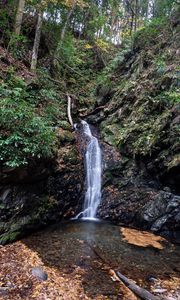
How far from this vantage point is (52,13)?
16.3 m

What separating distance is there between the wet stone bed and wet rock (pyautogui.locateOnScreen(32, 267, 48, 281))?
4 centimetres

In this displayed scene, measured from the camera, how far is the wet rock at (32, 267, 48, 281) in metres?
5.25

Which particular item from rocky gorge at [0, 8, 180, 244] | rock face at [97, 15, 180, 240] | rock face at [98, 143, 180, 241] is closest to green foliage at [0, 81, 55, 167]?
rocky gorge at [0, 8, 180, 244]

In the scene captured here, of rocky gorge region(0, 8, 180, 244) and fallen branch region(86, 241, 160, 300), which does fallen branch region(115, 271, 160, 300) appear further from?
rocky gorge region(0, 8, 180, 244)

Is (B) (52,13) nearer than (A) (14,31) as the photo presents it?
No

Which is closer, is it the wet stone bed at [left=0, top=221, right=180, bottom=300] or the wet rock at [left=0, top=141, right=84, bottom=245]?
the wet stone bed at [left=0, top=221, right=180, bottom=300]

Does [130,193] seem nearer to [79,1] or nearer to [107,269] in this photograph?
[107,269]

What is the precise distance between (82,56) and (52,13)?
14.4ft

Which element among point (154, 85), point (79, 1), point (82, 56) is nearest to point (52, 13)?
point (79, 1)

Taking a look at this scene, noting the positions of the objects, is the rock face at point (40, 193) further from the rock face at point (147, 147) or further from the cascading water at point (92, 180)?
the rock face at point (147, 147)

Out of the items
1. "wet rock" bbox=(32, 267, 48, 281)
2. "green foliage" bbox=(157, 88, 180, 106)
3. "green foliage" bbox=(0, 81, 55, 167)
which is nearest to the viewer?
"wet rock" bbox=(32, 267, 48, 281)

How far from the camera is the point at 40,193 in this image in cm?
848

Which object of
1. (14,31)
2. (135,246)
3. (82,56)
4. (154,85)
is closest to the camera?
(135,246)

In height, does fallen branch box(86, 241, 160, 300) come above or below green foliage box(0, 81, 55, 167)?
below
